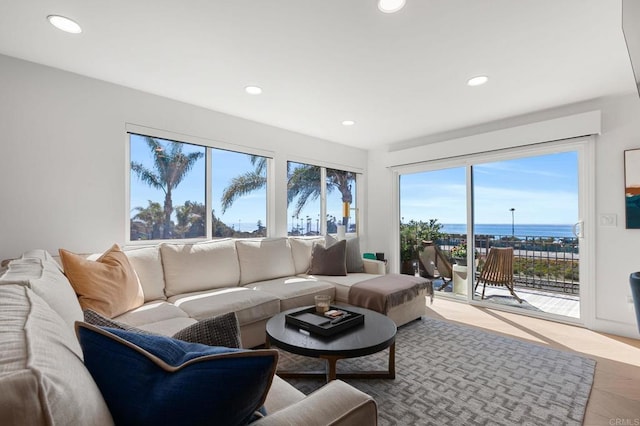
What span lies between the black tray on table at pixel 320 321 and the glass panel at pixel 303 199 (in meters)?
2.23

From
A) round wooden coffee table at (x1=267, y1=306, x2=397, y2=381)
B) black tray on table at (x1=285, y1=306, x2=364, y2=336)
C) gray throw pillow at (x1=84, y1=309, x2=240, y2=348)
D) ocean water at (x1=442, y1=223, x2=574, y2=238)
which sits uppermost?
ocean water at (x1=442, y1=223, x2=574, y2=238)

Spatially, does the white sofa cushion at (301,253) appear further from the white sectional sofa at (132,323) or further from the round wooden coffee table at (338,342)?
the round wooden coffee table at (338,342)

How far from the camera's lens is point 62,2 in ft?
5.77

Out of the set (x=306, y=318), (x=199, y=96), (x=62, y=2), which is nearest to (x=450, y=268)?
(x=306, y=318)

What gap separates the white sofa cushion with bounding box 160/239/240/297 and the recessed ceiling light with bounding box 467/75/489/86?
2.86m

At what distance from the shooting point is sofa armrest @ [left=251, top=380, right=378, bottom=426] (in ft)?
2.71

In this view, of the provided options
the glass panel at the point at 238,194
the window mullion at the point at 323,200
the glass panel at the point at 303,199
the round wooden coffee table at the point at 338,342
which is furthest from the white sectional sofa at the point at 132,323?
the window mullion at the point at 323,200

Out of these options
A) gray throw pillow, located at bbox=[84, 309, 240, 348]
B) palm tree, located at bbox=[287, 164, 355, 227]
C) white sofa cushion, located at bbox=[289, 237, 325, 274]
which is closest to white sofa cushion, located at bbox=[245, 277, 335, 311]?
white sofa cushion, located at bbox=[289, 237, 325, 274]

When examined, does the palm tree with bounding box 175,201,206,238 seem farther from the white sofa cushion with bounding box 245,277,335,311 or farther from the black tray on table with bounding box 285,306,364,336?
the black tray on table with bounding box 285,306,364,336

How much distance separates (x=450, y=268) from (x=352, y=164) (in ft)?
7.45

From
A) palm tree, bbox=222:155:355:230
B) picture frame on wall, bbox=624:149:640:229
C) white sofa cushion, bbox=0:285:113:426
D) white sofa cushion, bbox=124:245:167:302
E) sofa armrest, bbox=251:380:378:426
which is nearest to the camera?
white sofa cushion, bbox=0:285:113:426

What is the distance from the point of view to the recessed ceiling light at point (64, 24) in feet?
6.23

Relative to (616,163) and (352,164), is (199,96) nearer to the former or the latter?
(352,164)

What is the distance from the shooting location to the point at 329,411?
34.7 inches
